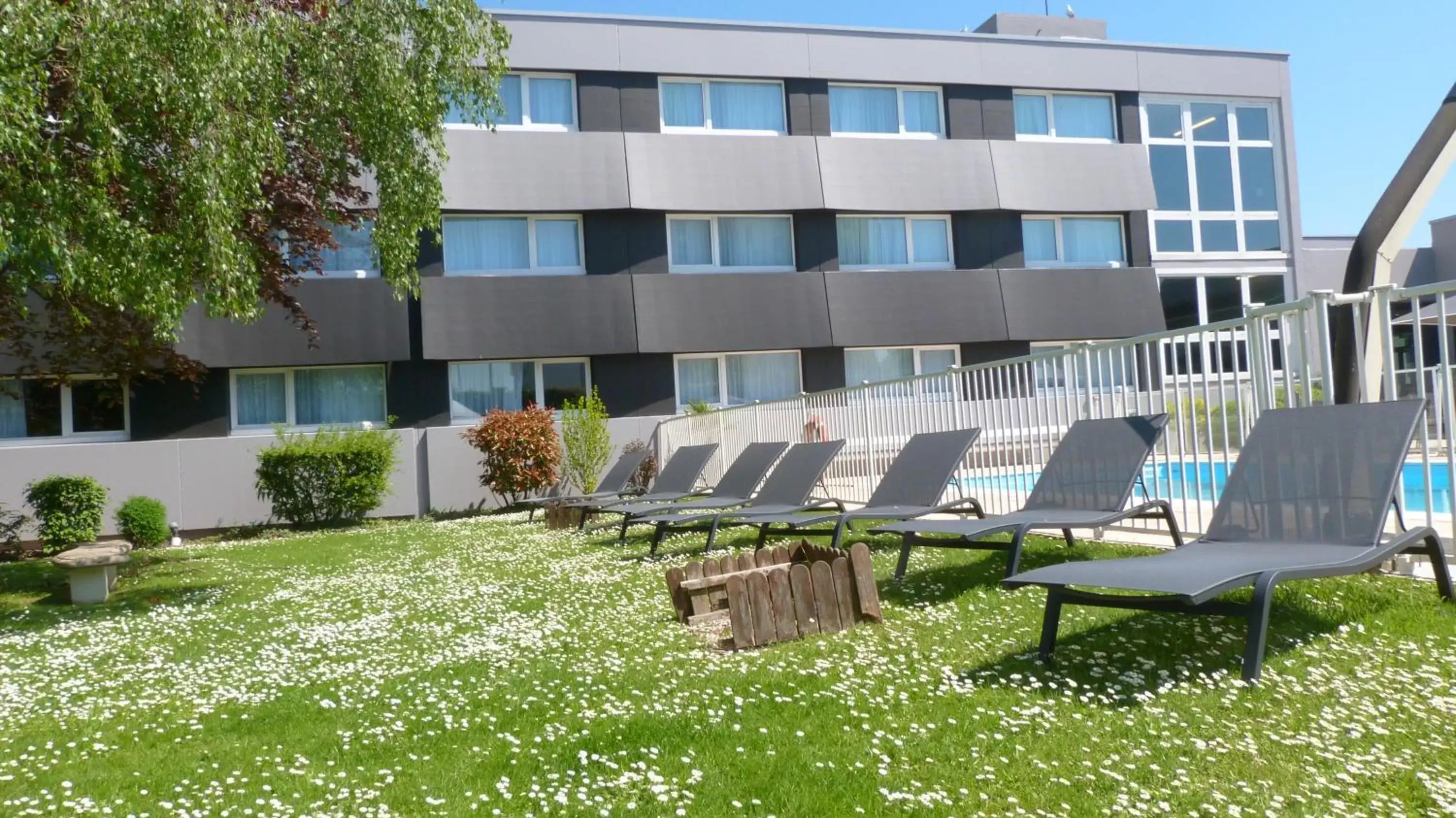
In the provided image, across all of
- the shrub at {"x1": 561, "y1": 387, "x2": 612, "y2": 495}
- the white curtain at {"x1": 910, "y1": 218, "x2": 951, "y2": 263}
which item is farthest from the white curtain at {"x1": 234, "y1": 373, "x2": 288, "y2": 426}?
the white curtain at {"x1": 910, "y1": 218, "x2": 951, "y2": 263}

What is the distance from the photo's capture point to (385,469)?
18.1 m

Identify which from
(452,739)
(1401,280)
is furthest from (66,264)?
(1401,280)

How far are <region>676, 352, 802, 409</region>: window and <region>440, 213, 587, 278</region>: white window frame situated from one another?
2513mm

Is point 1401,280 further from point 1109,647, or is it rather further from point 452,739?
point 452,739

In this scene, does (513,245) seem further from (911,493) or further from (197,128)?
(911,493)

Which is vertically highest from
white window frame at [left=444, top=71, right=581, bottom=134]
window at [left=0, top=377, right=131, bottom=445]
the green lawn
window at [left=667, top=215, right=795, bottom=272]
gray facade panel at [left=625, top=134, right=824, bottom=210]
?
white window frame at [left=444, top=71, right=581, bottom=134]

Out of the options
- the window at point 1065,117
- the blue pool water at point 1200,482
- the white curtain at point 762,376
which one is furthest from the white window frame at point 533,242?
the blue pool water at point 1200,482

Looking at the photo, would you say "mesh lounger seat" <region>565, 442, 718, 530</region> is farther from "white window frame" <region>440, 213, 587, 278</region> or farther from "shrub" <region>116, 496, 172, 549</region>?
"white window frame" <region>440, 213, 587, 278</region>

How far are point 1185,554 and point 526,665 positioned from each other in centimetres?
310

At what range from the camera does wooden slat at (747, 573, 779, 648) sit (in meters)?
5.63

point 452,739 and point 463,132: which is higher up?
point 463,132

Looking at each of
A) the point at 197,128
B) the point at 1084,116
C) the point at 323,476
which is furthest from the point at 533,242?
the point at 197,128

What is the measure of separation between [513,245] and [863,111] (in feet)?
23.9

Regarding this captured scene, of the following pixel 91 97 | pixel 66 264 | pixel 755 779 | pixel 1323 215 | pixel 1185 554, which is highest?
pixel 1323 215
